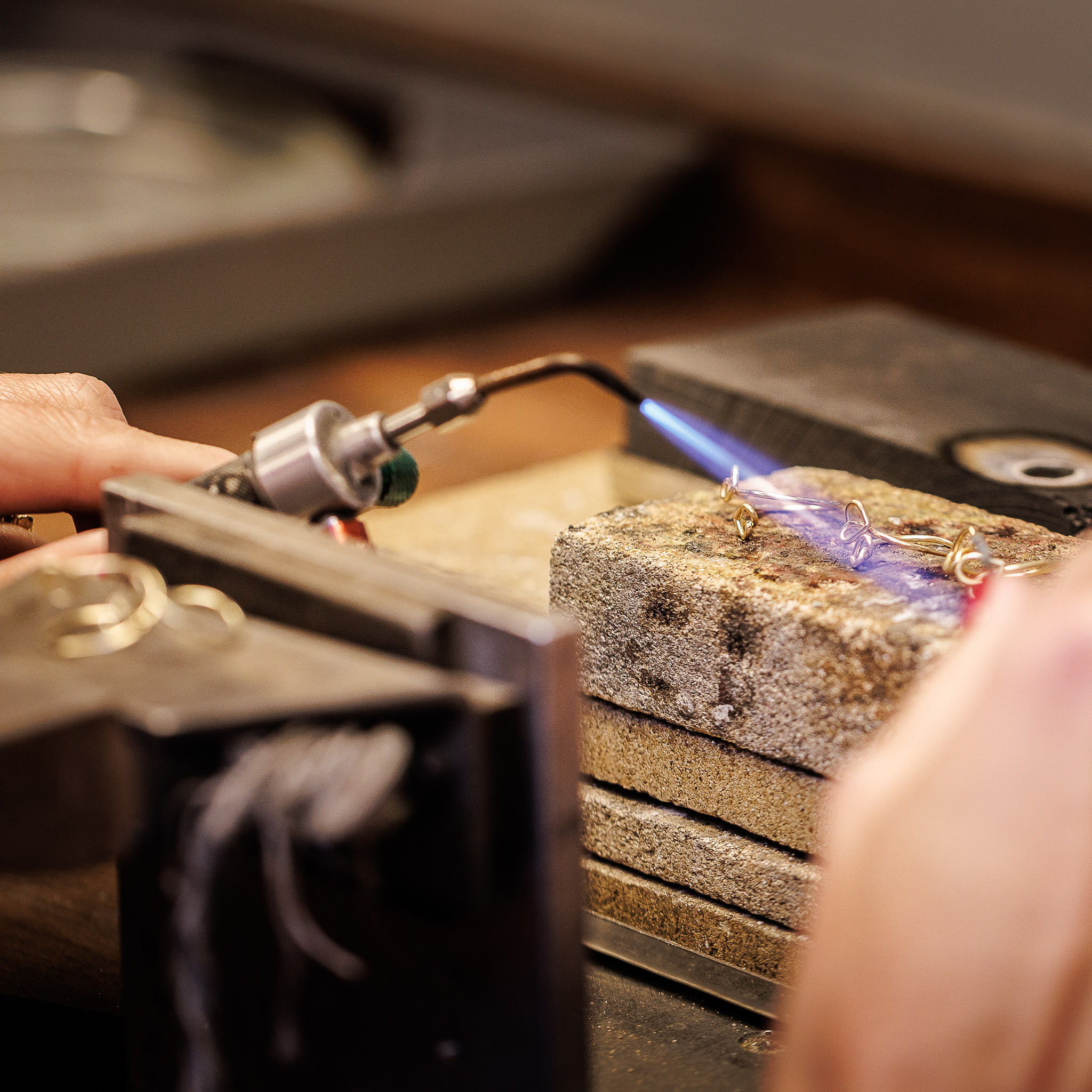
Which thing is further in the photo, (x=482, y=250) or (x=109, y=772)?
(x=482, y=250)

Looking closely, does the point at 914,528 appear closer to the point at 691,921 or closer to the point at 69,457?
the point at 691,921

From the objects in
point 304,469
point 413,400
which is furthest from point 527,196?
point 304,469

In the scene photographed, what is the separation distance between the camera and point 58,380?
0.58 m

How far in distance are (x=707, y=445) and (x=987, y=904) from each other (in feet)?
1.27

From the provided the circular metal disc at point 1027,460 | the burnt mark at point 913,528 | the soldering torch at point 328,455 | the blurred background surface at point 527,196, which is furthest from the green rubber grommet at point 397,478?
the blurred background surface at point 527,196

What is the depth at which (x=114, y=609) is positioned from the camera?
1.30 feet

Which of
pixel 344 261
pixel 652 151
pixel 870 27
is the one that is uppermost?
pixel 870 27

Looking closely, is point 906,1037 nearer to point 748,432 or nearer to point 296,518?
point 296,518

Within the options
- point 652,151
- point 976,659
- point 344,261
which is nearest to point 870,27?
point 652,151

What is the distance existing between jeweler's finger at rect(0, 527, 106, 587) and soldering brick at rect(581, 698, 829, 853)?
0.23 meters

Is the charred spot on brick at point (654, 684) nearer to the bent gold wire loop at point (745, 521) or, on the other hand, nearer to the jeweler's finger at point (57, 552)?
the bent gold wire loop at point (745, 521)

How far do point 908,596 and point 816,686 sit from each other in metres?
0.05

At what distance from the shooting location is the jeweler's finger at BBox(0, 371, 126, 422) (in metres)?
0.56

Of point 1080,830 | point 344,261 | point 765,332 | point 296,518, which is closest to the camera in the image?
point 1080,830
